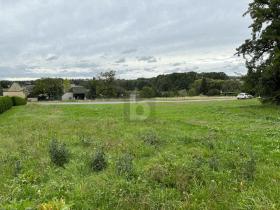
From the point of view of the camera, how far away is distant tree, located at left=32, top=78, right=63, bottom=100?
335 feet

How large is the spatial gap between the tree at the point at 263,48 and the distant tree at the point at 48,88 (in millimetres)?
76823

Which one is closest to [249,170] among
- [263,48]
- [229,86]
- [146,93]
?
[263,48]

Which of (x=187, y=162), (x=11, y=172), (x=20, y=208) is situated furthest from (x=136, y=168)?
(x=20, y=208)

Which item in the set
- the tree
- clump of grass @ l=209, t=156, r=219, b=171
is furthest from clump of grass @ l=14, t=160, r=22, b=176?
the tree

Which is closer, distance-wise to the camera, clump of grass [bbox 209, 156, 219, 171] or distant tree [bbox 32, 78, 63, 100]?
clump of grass [bbox 209, 156, 219, 171]

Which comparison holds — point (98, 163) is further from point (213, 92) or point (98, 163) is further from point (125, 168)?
point (213, 92)

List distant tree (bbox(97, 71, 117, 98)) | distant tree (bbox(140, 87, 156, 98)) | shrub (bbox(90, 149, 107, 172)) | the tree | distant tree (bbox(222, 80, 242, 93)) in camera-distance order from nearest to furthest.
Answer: shrub (bbox(90, 149, 107, 172)) → the tree → distant tree (bbox(140, 87, 156, 98)) → distant tree (bbox(97, 71, 117, 98)) → distant tree (bbox(222, 80, 242, 93))

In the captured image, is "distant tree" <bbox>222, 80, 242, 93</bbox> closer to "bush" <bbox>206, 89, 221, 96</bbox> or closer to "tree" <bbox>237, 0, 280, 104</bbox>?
"bush" <bbox>206, 89, 221, 96</bbox>

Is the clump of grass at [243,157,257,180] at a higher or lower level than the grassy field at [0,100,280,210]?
higher

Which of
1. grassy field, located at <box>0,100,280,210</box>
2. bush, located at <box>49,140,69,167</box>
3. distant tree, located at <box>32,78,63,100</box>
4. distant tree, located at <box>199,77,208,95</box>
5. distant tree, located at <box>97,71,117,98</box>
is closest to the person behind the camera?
grassy field, located at <box>0,100,280,210</box>

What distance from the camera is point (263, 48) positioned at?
3162 centimetres

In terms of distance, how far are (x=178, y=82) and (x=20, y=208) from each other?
4460 inches

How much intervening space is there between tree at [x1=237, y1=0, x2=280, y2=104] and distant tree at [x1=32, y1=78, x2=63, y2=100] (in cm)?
7682

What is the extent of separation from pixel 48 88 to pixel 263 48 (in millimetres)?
79330
